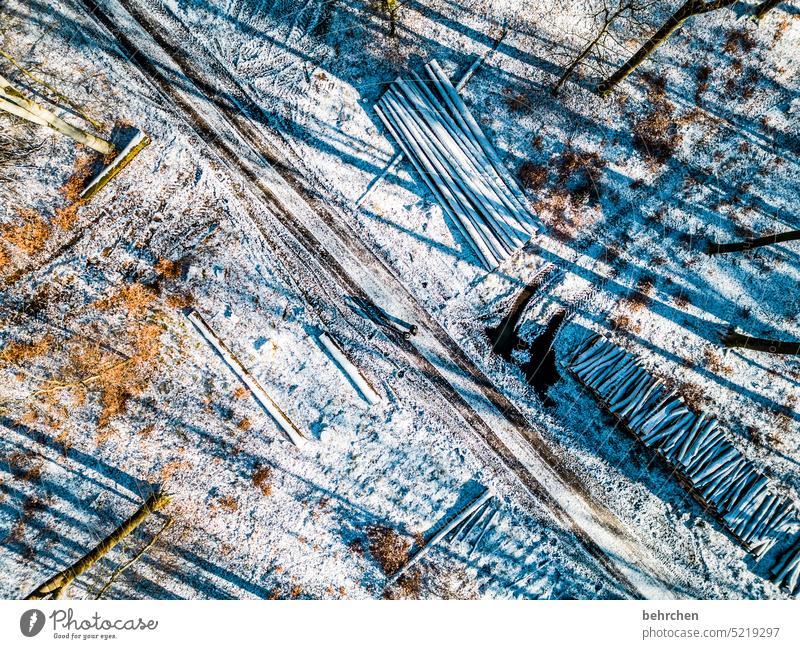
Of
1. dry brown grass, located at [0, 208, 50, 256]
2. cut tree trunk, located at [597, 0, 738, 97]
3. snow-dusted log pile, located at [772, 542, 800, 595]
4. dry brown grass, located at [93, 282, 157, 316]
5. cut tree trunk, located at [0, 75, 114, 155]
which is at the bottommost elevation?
snow-dusted log pile, located at [772, 542, 800, 595]

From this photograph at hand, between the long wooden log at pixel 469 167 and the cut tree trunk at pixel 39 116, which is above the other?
the long wooden log at pixel 469 167

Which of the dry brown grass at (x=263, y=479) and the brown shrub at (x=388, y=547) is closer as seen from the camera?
the dry brown grass at (x=263, y=479)

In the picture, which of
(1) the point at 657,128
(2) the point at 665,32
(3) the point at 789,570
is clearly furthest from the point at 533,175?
(3) the point at 789,570

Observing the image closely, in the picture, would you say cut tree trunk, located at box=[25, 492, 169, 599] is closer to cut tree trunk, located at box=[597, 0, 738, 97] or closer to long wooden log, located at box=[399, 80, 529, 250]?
long wooden log, located at box=[399, 80, 529, 250]

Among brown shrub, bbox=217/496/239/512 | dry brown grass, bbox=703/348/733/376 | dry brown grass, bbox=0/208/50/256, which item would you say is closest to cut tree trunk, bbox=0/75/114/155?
dry brown grass, bbox=0/208/50/256

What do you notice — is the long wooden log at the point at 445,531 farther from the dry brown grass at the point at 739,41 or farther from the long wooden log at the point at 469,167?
the dry brown grass at the point at 739,41

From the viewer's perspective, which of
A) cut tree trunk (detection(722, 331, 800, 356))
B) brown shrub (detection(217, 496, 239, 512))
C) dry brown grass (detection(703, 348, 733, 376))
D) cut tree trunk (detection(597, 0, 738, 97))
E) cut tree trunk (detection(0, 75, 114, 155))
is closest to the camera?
cut tree trunk (detection(0, 75, 114, 155))

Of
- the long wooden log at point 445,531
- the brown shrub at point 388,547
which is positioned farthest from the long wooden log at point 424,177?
the brown shrub at point 388,547
